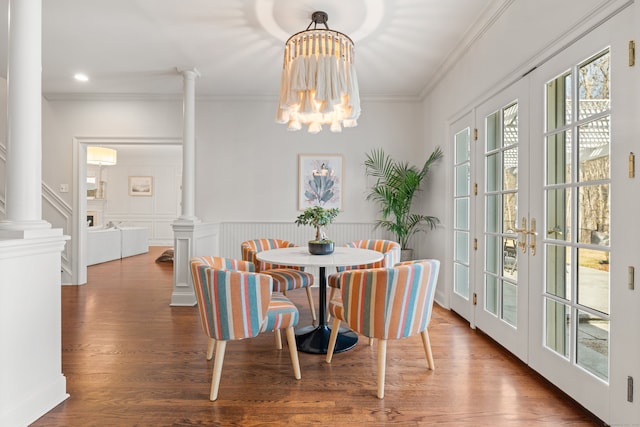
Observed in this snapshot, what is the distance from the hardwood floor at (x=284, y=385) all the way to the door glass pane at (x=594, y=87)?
1.62 metres

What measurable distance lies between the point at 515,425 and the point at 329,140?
3851 mm

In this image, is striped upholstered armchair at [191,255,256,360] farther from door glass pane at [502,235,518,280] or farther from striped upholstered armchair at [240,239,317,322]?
door glass pane at [502,235,518,280]

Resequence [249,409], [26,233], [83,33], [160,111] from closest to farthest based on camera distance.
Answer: [26,233] < [249,409] < [83,33] < [160,111]

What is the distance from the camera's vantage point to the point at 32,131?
74.0 inches

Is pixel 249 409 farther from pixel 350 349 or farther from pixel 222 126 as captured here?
pixel 222 126

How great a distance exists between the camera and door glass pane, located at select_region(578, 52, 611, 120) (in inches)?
69.0

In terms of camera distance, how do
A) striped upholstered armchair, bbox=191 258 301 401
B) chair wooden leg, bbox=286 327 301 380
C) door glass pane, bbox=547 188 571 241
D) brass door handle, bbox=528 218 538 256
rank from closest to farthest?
1. striped upholstered armchair, bbox=191 258 301 401
2. door glass pane, bbox=547 188 571 241
3. chair wooden leg, bbox=286 327 301 380
4. brass door handle, bbox=528 218 538 256

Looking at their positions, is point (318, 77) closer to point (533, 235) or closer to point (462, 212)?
point (533, 235)

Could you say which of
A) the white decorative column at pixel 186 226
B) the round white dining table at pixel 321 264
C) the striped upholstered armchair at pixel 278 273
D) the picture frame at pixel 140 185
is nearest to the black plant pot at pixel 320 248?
the round white dining table at pixel 321 264

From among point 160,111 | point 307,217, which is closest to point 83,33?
point 160,111

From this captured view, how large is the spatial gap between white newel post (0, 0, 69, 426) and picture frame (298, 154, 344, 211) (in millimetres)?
3201

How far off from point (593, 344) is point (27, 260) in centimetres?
297

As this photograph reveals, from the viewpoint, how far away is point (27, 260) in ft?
5.71

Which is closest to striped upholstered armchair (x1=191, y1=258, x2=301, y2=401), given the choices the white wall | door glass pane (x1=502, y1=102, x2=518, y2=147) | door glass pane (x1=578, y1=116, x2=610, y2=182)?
door glass pane (x1=578, y1=116, x2=610, y2=182)
